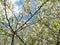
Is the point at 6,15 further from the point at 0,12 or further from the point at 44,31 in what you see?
the point at 44,31

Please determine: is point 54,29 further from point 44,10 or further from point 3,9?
point 3,9

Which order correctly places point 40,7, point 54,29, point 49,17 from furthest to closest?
1. point 54,29
2. point 49,17
3. point 40,7

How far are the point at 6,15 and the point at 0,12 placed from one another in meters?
0.56

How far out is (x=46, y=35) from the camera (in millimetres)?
17516

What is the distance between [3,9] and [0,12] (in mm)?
310

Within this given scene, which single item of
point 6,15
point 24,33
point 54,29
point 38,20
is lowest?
point 24,33

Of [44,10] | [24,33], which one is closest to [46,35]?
[24,33]

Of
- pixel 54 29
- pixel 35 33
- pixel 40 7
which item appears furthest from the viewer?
pixel 35 33

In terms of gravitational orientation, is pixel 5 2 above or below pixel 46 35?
above

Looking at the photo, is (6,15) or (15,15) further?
(15,15)

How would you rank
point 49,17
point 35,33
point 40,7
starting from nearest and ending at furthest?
point 40,7 < point 49,17 < point 35,33

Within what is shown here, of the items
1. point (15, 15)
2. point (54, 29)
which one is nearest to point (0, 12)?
point (15, 15)

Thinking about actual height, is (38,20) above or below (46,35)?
above

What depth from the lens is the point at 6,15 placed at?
38.0 ft
